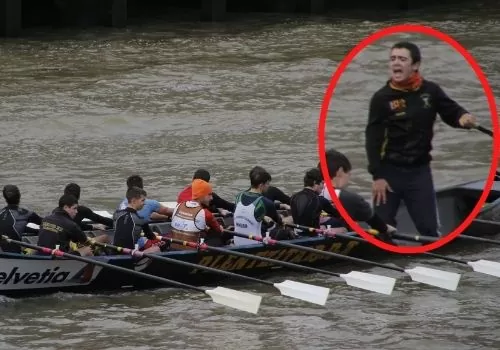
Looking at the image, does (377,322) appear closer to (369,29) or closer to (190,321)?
(190,321)

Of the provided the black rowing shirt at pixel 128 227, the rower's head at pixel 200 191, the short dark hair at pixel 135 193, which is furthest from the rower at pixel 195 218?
the short dark hair at pixel 135 193

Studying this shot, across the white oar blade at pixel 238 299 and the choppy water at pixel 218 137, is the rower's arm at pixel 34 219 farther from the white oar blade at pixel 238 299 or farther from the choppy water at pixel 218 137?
the white oar blade at pixel 238 299

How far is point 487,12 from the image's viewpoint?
29859 mm

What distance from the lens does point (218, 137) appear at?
19844mm

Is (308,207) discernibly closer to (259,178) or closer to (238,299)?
(259,178)

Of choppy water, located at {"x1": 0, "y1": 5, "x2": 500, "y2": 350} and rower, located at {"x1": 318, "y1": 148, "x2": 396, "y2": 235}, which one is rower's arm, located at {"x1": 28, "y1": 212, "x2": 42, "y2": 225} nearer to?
choppy water, located at {"x1": 0, "y1": 5, "x2": 500, "y2": 350}

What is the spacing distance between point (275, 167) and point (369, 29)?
416 inches

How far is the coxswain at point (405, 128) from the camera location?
17.9ft

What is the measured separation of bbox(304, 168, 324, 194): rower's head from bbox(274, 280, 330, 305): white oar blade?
73.8 inches

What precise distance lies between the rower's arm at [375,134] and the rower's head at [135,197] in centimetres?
665

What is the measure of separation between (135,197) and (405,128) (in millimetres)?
6802

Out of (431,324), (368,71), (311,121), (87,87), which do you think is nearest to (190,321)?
(431,324)

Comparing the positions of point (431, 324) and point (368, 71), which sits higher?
point (368, 71)

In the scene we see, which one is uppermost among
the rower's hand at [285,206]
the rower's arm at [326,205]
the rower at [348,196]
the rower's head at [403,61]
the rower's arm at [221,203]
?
the rower's head at [403,61]
